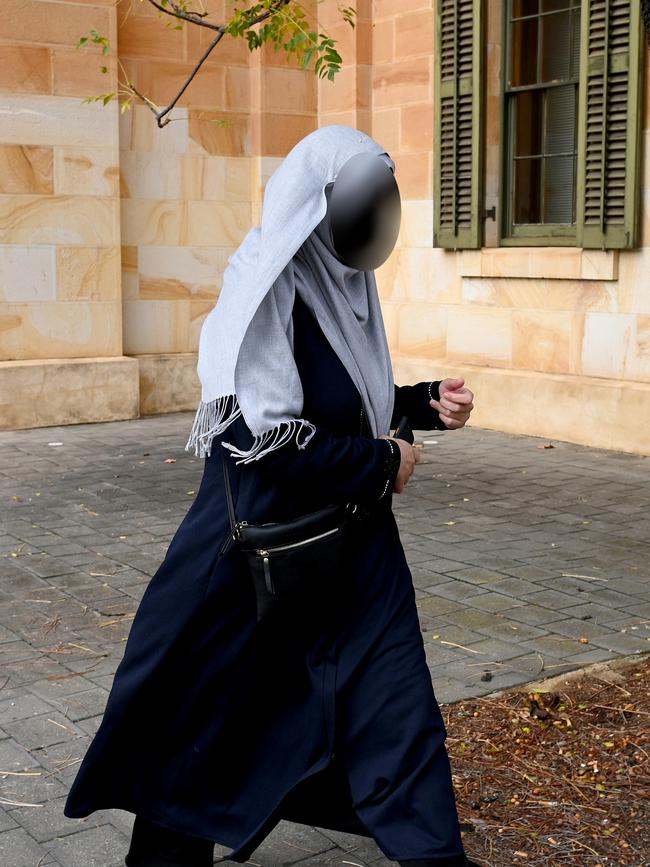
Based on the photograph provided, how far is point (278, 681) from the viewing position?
3.02 m

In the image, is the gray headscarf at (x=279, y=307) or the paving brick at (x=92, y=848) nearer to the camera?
the gray headscarf at (x=279, y=307)

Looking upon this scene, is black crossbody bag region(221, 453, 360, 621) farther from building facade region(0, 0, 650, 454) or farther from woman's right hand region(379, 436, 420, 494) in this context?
building facade region(0, 0, 650, 454)

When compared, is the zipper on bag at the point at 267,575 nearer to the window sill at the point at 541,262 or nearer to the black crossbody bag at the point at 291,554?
the black crossbody bag at the point at 291,554

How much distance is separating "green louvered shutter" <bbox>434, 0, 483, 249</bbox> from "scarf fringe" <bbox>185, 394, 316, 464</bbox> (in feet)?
26.5

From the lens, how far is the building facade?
9.60 metres

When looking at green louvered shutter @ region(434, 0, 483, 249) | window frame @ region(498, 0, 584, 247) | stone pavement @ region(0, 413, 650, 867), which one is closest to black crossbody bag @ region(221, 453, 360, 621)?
stone pavement @ region(0, 413, 650, 867)

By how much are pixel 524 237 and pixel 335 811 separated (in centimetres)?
811

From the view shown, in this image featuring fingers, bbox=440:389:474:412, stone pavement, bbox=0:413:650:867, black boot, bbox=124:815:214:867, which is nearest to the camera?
black boot, bbox=124:815:214:867

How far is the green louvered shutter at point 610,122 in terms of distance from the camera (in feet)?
30.2

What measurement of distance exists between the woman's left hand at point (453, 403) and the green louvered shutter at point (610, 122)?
6.50 metres

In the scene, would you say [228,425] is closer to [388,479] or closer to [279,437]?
[279,437]

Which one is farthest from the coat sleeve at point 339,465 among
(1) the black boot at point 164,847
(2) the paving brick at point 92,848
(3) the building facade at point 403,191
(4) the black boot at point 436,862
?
(3) the building facade at point 403,191

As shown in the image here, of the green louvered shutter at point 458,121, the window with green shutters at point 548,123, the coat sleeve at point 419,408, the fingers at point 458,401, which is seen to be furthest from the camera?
the green louvered shutter at point 458,121

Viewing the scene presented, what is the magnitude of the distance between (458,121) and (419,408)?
311 inches
